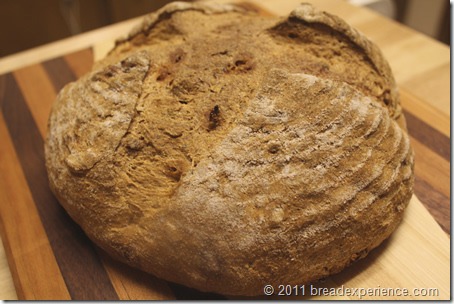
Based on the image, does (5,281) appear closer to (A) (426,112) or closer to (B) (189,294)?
(B) (189,294)

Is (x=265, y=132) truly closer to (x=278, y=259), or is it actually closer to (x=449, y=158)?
(x=278, y=259)

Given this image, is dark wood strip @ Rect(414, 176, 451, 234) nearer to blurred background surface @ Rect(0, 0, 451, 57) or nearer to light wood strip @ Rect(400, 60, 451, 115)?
light wood strip @ Rect(400, 60, 451, 115)

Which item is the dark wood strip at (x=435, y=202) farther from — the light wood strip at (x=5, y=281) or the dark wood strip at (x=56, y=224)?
the light wood strip at (x=5, y=281)

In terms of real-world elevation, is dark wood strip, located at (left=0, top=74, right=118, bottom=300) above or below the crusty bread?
below

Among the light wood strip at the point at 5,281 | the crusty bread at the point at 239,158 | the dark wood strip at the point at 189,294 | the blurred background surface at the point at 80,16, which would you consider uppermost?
the crusty bread at the point at 239,158

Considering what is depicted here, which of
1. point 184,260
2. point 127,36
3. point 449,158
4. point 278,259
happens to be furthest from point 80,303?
point 449,158

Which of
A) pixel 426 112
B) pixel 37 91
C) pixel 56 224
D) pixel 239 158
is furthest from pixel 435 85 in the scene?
pixel 37 91

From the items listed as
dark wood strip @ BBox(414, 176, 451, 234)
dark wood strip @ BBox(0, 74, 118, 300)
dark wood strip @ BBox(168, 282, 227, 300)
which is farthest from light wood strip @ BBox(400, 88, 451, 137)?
dark wood strip @ BBox(0, 74, 118, 300)

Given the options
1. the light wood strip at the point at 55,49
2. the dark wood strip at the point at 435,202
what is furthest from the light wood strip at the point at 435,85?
the light wood strip at the point at 55,49
